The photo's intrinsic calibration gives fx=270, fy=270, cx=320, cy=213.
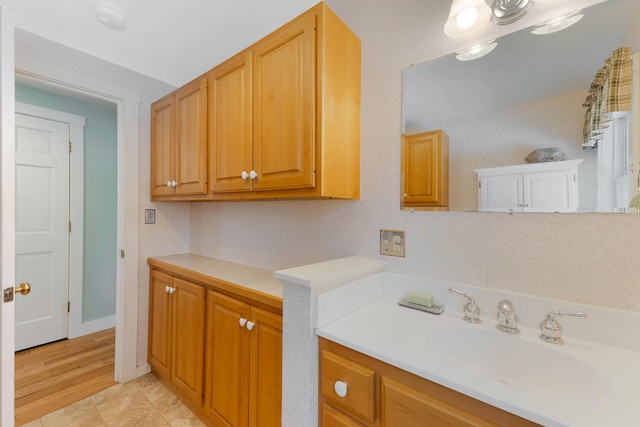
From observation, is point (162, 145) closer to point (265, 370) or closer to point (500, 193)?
point (265, 370)

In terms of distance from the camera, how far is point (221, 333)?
1466 mm

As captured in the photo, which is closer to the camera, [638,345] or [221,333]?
[638,345]

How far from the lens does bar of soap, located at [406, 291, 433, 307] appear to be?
112cm

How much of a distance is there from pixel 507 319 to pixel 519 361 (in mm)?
129

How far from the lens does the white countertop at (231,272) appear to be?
139cm

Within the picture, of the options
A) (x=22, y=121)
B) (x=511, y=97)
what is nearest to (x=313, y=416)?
(x=511, y=97)

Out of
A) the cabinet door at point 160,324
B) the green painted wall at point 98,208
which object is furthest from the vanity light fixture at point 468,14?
the green painted wall at point 98,208

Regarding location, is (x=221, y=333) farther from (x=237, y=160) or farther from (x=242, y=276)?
(x=237, y=160)

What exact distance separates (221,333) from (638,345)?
1.64 m

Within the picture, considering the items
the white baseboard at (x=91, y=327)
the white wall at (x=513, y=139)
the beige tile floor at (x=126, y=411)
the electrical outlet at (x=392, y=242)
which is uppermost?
the white wall at (x=513, y=139)

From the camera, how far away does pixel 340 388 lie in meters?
0.85

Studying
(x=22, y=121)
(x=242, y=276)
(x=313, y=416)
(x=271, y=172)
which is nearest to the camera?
(x=313, y=416)

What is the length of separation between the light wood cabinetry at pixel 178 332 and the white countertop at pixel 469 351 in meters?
1.00

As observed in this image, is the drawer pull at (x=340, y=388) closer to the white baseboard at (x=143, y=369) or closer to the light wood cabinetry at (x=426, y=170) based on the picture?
the light wood cabinetry at (x=426, y=170)
